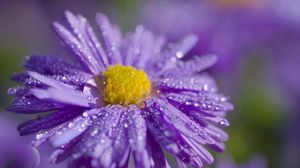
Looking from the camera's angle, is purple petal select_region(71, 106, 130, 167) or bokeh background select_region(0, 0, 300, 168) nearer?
purple petal select_region(71, 106, 130, 167)

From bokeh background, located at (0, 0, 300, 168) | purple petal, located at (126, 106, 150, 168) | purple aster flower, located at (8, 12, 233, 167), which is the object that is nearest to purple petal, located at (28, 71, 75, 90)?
purple aster flower, located at (8, 12, 233, 167)

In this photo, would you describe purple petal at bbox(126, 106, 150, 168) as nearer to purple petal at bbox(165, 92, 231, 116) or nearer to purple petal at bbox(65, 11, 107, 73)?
purple petal at bbox(165, 92, 231, 116)

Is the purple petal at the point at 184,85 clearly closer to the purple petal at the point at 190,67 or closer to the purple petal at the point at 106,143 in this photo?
the purple petal at the point at 190,67

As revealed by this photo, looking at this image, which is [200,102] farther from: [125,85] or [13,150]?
[13,150]

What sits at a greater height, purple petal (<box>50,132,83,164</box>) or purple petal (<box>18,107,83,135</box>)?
purple petal (<box>18,107,83,135</box>)

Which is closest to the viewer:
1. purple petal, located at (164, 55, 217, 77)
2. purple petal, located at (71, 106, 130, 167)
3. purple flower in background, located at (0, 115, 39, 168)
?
purple petal, located at (71, 106, 130, 167)

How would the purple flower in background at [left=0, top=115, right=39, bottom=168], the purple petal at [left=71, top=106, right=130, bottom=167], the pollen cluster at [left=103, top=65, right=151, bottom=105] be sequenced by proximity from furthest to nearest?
the purple flower in background at [left=0, top=115, right=39, bottom=168] < the pollen cluster at [left=103, top=65, right=151, bottom=105] < the purple petal at [left=71, top=106, right=130, bottom=167]
